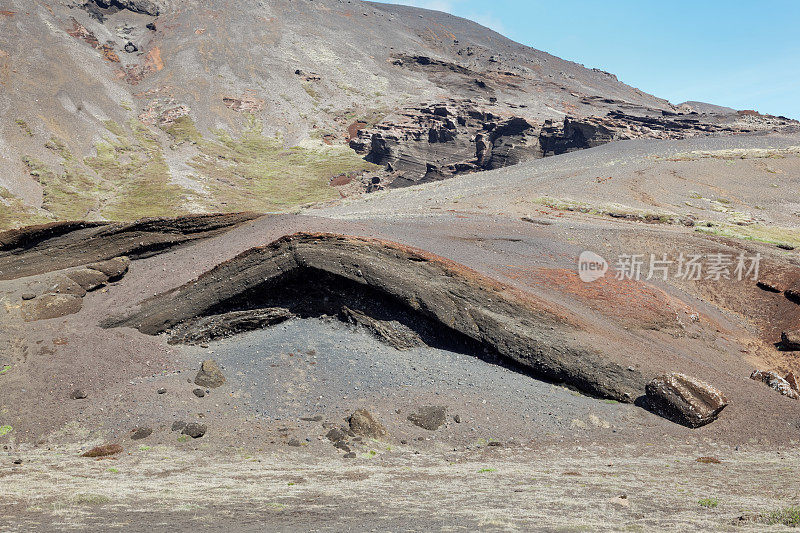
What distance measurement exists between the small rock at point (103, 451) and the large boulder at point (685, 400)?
Answer: 39.3 feet

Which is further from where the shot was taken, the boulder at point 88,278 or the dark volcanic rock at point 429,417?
the boulder at point 88,278

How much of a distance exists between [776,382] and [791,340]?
12.8ft

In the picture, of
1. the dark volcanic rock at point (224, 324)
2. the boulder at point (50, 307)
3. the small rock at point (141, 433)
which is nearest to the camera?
the small rock at point (141, 433)

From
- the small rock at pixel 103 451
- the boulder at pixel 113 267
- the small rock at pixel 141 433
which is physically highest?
the boulder at pixel 113 267

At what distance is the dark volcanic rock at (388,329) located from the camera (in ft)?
41.2

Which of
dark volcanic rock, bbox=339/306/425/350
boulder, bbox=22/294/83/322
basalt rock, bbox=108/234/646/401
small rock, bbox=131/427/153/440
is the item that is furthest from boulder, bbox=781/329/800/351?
boulder, bbox=22/294/83/322

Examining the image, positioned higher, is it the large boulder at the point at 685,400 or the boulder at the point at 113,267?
the large boulder at the point at 685,400

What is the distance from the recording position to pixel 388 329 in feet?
41.9

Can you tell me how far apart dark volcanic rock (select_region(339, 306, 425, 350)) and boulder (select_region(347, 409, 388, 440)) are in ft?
9.70

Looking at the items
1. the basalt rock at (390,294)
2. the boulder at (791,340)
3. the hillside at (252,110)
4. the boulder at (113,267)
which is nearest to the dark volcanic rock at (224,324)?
the basalt rock at (390,294)

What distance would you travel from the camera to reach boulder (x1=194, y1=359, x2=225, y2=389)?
10.9 metres

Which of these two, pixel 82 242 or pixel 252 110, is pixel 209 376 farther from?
pixel 252 110

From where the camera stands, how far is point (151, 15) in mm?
101500

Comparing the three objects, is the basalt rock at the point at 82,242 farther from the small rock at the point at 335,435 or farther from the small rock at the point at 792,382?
the small rock at the point at 792,382
